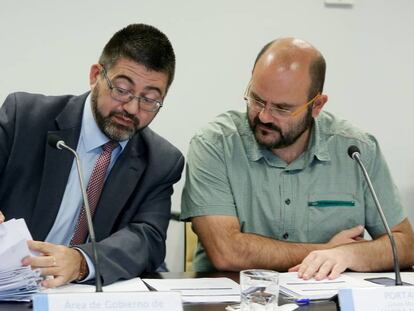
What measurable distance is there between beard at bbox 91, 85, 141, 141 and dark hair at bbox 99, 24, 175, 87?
0.13m

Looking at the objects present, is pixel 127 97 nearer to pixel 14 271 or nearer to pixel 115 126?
pixel 115 126

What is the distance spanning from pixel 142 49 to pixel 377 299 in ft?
3.47

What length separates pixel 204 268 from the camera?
218 centimetres

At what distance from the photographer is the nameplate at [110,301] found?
3.81 ft

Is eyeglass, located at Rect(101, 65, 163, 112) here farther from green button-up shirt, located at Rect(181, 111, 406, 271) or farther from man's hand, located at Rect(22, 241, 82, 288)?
man's hand, located at Rect(22, 241, 82, 288)

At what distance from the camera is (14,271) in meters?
1.39

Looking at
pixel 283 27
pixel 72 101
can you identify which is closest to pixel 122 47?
pixel 72 101

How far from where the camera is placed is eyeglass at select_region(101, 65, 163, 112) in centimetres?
191

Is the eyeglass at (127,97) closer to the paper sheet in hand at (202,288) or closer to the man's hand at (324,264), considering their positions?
the paper sheet in hand at (202,288)

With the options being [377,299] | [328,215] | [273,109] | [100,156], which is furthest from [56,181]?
[377,299]

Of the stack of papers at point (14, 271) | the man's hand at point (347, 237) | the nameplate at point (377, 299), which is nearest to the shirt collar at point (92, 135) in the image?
the stack of papers at point (14, 271)

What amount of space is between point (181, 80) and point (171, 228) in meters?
0.74

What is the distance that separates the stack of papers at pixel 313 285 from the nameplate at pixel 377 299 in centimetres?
18

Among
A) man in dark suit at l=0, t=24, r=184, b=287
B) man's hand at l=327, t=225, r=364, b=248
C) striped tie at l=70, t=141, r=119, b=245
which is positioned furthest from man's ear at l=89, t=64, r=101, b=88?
man's hand at l=327, t=225, r=364, b=248
